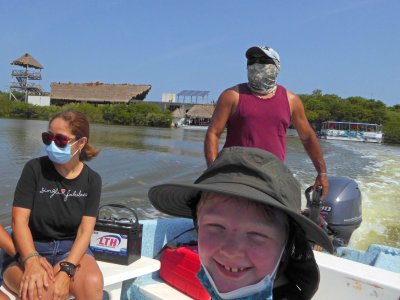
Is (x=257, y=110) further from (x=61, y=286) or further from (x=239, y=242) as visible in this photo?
(x=239, y=242)

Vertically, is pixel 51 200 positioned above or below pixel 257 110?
below

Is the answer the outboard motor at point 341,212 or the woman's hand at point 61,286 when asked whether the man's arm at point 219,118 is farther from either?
the outboard motor at point 341,212

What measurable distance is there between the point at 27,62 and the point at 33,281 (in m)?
→ 74.1

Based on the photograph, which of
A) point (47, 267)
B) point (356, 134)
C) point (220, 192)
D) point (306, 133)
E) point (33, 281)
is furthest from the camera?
point (356, 134)

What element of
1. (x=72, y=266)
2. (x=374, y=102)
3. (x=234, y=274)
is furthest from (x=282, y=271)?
(x=374, y=102)

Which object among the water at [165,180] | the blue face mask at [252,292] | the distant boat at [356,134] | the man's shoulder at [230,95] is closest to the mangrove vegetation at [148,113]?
the distant boat at [356,134]

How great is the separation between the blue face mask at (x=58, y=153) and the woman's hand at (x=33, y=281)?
0.58 m

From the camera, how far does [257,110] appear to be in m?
→ 2.53

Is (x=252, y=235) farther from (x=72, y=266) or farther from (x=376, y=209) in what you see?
(x=376, y=209)

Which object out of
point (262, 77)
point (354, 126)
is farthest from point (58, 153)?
point (354, 126)

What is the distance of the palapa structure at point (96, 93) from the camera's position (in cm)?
6283

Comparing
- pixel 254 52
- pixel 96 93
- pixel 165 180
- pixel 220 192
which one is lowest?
pixel 165 180

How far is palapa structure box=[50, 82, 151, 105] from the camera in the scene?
62.8 m

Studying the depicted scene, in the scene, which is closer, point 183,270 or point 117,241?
point 117,241
